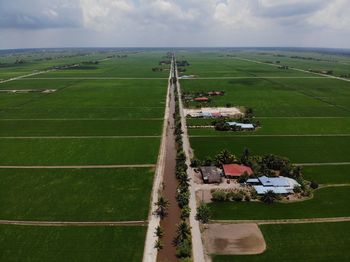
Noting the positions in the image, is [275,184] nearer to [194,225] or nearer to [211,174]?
[211,174]

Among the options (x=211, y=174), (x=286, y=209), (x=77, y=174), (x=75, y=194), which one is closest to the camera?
(x=286, y=209)

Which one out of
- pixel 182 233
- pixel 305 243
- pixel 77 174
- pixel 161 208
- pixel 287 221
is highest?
pixel 182 233

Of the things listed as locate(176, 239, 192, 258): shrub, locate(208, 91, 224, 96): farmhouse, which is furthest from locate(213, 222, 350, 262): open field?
locate(208, 91, 224, 96): farmhouse

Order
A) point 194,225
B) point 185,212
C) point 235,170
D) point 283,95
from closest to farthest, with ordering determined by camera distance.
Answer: point 194,225 → point 185,212 → point 235,170 → point 283,95

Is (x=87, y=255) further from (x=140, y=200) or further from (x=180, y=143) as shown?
(x=180, y=143)

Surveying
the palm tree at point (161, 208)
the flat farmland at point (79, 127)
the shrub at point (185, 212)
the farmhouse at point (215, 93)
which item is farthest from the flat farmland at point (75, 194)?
the farmhouse at point (215, 93)

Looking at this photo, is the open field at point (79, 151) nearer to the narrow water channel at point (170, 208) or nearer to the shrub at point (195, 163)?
the narrow water channel at point (170, 208)

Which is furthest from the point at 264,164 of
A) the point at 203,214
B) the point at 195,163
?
the point at 203,214
